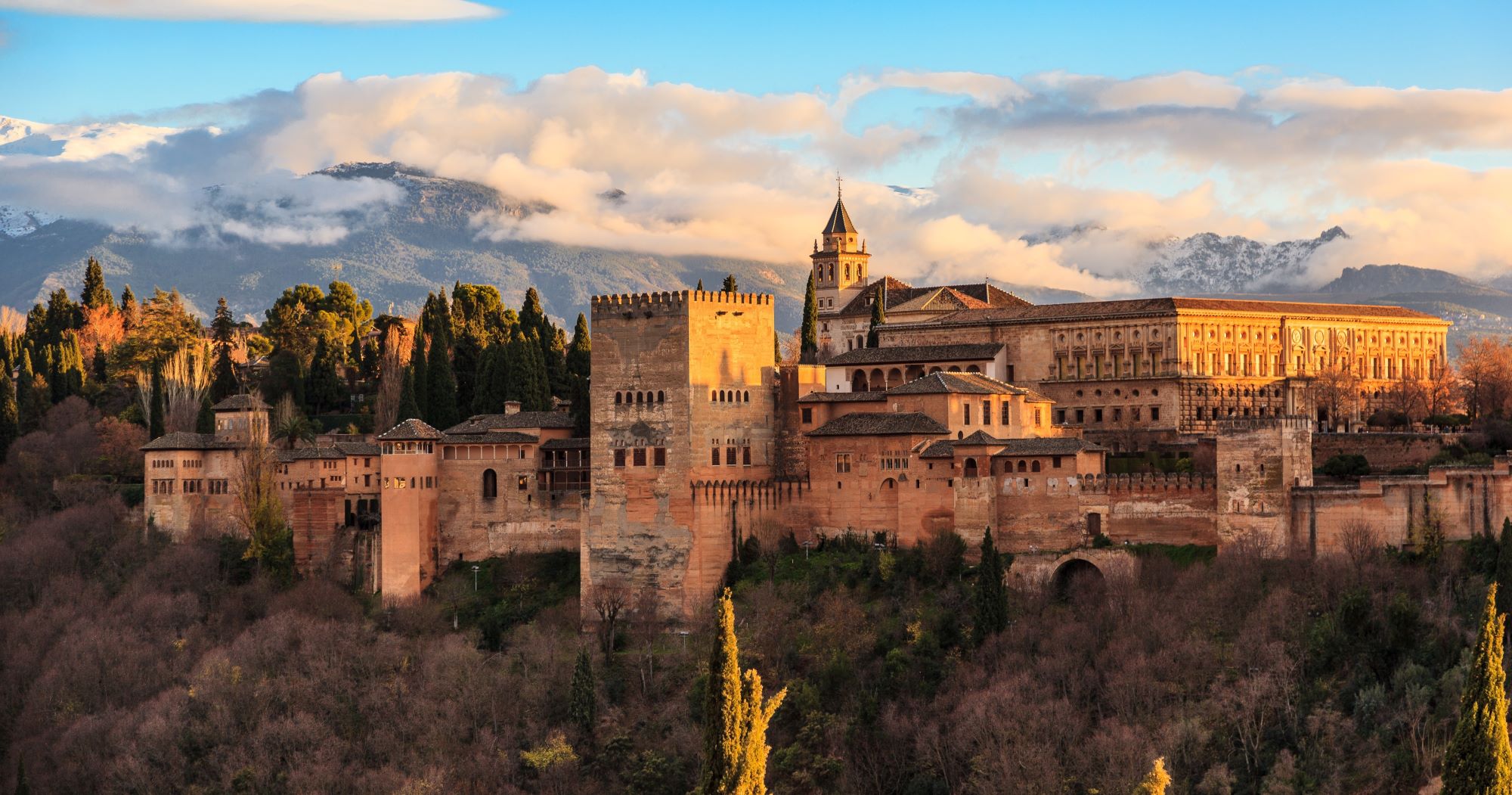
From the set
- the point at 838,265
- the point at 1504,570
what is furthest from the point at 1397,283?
the point at 1504,570

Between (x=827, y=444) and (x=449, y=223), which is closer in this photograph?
(x=827, y=444)

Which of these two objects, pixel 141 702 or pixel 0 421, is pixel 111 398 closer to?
pixel 0 421

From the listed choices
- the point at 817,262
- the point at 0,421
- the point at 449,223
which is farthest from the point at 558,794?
the point at 449,223

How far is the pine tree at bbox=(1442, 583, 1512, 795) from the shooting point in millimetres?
33594

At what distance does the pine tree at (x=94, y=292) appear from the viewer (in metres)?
90.9

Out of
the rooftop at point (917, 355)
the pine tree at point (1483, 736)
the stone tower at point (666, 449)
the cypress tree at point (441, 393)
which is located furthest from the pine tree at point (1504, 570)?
the cypress tree at point (441, 393)

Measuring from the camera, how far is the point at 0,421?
73.4 metres

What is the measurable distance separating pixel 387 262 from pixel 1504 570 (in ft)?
469

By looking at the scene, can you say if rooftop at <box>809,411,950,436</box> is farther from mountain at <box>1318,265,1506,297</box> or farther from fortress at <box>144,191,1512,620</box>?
mountain at <box>1318,265,1506,297</box>

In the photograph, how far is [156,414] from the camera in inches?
2805

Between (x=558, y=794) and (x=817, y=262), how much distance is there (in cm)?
5179

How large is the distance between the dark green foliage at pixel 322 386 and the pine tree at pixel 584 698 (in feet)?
98.5

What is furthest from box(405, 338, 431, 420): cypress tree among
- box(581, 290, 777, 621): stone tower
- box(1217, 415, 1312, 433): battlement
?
box(1217, 415, 1312, 433): battlement

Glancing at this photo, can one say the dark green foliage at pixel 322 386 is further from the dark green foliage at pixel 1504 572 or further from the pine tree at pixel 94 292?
the dark green foliage at pixel 1504 572
